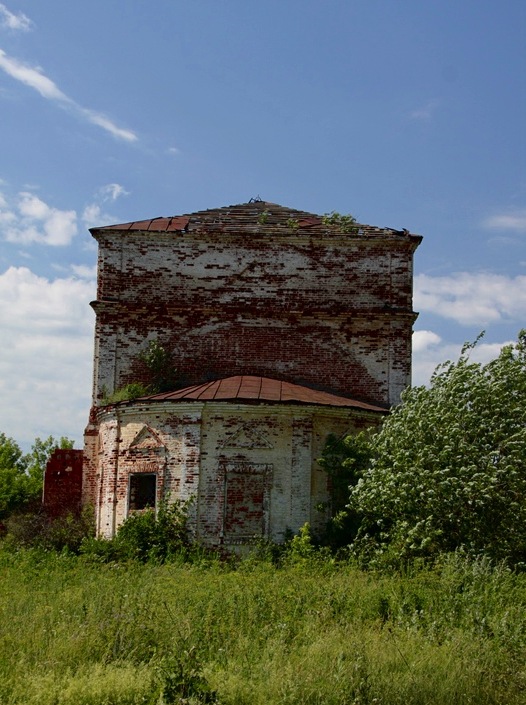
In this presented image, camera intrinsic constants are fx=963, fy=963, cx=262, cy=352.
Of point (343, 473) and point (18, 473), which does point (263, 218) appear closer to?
point (343, 473)

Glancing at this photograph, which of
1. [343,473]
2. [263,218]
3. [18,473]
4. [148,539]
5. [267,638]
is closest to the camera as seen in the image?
[267,638]

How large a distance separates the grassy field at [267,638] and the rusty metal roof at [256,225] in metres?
10.7

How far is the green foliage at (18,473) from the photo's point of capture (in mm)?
36406

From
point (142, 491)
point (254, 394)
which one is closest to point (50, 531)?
point (142, 491)

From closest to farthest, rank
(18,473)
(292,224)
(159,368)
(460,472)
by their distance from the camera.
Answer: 1. (460,472)
2. (159,368)
3. (292,224)
4. (18,473)

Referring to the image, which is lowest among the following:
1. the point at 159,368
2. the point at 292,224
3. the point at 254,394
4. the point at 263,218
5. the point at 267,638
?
the point at 267,638

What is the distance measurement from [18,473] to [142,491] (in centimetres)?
2611

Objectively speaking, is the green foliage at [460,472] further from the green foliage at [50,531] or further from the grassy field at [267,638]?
the green foliage at [50,531]

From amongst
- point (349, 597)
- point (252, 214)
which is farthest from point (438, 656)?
point (252, 214)

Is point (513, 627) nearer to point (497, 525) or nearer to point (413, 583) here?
point (413, 583)

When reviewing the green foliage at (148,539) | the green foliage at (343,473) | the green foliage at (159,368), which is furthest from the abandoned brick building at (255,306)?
the green foliage at (148,539)

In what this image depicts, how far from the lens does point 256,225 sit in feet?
79.2

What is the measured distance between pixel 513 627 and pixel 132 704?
193 inches

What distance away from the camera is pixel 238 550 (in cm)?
1867
